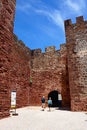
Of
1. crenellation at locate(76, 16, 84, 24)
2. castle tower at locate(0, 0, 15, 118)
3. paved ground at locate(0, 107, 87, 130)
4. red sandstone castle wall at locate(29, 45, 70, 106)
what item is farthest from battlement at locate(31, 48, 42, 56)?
paved ground at locate(0, 107, 87, 130)

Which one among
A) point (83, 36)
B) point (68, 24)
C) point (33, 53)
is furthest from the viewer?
point (33, 53)

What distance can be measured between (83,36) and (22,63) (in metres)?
6.23

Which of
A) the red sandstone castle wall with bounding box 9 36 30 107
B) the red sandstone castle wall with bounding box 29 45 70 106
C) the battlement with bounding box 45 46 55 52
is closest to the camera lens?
the red sandstone castle wall with bounding box 9 36 30 107

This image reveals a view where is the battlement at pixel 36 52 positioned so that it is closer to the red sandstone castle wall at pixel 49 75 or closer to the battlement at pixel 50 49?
the red sandstone castle wall at pixel 49 75

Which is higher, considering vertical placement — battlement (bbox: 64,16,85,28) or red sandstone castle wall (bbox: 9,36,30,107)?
battlement (bbox: 64,16,85,28)

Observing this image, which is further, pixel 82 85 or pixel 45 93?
pixel 45 93

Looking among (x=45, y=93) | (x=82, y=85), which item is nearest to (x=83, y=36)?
(x=82, y=85)

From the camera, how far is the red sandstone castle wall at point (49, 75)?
1330cm

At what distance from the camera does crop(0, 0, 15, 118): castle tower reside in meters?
6.02

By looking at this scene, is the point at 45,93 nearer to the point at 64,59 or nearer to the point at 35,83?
the point at 35,83

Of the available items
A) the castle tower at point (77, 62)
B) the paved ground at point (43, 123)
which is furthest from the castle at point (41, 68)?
the paved ground at point (43, 123)

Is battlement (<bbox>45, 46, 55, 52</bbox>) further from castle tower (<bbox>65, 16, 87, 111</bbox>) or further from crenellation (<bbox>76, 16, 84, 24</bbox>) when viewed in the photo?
crenellation (<bbox>76, 16, 84, 24</bbox>)

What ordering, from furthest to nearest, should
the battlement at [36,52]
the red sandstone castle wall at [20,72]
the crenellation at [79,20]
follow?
1. the battlement at [36,52]
2. the red sandstone castle wall at [20,72]
3. the crenellation at [79,20]

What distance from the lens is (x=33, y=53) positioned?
615 inches
